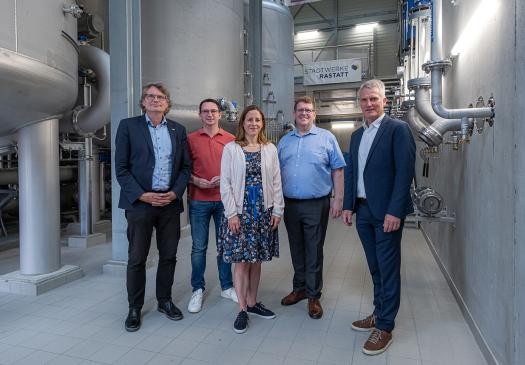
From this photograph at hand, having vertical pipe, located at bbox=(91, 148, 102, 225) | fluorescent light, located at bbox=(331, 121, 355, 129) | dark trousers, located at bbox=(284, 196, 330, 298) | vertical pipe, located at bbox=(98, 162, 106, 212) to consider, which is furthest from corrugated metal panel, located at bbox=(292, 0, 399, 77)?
dark trousers, located at bbox=(284, 196, 330, 298)

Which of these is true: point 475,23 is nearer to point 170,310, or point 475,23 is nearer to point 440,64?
point 440,64

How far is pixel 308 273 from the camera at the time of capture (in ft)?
7.67

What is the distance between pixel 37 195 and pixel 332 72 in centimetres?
773

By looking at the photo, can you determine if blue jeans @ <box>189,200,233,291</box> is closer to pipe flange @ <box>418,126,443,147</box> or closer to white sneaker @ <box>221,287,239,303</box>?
white sneaker @ <box>221,287,239,303</box>

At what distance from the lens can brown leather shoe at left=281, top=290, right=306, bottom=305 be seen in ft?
8.18

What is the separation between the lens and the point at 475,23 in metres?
2.16

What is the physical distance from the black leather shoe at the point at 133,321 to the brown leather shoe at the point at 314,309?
971 mm

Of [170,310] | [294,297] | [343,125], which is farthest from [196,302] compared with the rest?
[343,125]

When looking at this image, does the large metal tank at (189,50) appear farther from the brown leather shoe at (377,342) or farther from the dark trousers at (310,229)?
the brown leather shoe at (377,342)

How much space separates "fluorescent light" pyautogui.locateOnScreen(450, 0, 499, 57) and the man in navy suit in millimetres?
604

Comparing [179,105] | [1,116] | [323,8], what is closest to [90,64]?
[179,105]

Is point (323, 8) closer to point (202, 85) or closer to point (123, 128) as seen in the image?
point (202, 85)

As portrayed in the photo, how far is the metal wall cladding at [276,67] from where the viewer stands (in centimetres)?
628

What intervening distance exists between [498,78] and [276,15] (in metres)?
5.40
